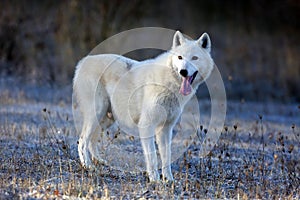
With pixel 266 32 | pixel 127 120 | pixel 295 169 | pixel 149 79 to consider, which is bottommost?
pixel 295 169

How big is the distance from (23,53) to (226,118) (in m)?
7.04

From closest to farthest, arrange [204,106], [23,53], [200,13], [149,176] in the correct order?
1. [149,176]
2. [204,106]
3. [23,53]
4. [200,13]

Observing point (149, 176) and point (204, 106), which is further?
point (204, 106)

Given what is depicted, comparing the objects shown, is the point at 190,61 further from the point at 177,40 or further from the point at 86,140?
the point at 86,140

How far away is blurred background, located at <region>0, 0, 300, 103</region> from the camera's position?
53.0 feet

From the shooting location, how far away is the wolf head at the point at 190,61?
21.9 feet

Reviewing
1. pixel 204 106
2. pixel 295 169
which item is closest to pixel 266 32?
pixel 204 106

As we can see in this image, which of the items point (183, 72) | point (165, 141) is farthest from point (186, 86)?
point (165, 141)

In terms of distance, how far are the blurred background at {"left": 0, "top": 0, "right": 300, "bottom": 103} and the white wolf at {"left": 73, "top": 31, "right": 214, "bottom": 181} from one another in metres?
7.82

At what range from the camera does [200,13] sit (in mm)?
20391

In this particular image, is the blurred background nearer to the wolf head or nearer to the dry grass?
the dry grass

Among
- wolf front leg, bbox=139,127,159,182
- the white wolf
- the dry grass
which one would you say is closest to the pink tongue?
the white wolf

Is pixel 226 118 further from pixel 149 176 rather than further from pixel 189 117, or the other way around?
pixel 149 176

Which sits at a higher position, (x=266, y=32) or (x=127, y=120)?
(x=266, y=32)
